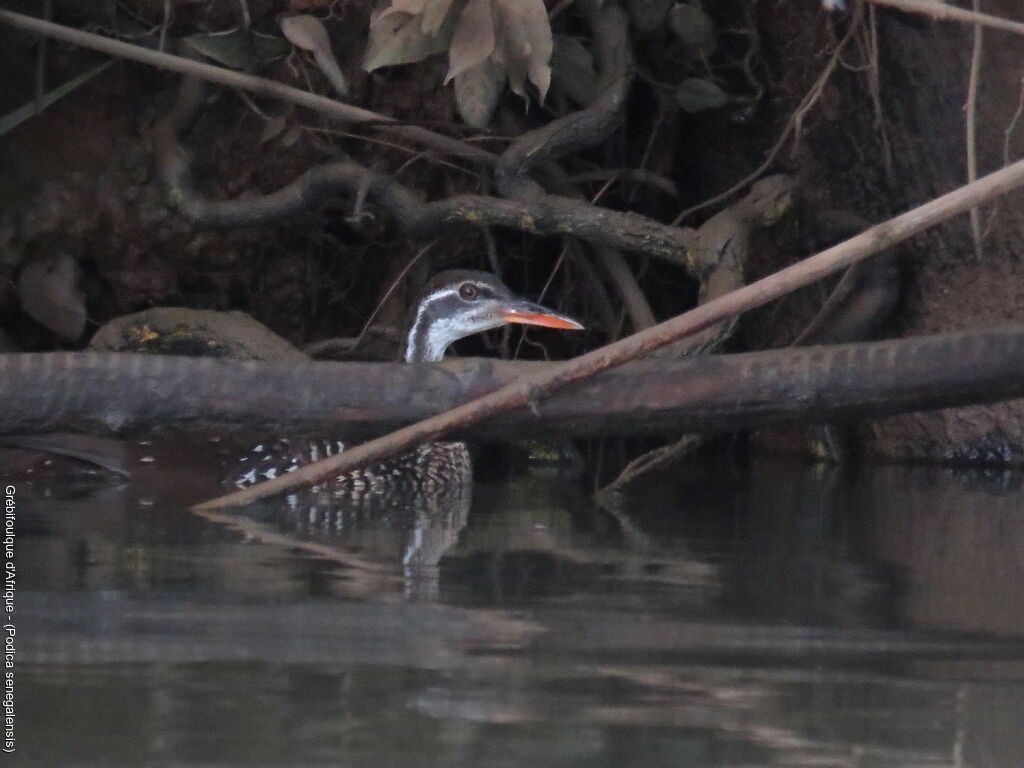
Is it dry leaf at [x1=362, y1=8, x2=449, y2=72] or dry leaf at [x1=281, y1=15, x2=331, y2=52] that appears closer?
dry leaf at [x1=362, y1=8, x2=449, y2=72]

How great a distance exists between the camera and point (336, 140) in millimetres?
5301

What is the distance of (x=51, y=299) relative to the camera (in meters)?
5.29

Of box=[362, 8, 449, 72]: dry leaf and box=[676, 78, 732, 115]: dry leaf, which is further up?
box=[676, 78, 732, 115]: dry leaf

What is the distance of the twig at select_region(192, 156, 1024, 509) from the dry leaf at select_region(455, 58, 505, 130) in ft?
3.69

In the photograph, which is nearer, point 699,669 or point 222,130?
point 699,669

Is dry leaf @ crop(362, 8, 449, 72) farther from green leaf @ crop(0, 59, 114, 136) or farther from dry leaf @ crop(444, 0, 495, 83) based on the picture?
green leaf @ crop(0, 59, 114, 136)

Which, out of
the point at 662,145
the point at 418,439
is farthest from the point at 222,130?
the point at 418,439

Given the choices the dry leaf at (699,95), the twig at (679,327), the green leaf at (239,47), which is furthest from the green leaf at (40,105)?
the twig at (679,327)

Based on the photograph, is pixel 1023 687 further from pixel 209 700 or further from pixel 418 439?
pixel 418 439

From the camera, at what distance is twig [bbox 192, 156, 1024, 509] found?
9.72ft

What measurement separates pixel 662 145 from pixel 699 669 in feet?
12.3

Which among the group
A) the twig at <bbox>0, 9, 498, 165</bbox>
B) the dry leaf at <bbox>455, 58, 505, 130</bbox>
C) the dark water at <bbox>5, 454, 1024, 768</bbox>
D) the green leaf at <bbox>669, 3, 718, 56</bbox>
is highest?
the green leaf at <bbox>669, 3, 718, 56</bbox>

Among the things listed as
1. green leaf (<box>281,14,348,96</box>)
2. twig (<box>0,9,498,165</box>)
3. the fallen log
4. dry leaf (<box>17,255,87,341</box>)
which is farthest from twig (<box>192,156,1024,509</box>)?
dry leaf (<box>17,255,87,341</box>)

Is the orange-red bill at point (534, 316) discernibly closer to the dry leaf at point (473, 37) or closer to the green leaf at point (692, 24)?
the green leaf at point (692, 24)
